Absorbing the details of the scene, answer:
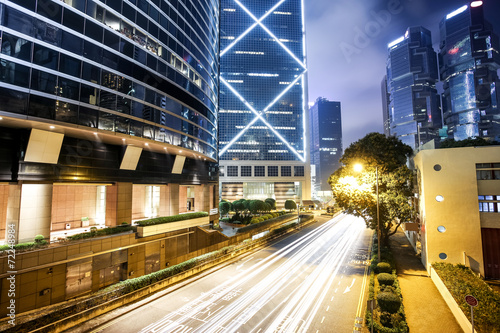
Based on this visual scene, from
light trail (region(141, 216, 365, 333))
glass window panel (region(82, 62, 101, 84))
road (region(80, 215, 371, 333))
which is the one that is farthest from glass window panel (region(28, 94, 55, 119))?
light trail (region(141, 216, 365, 333))

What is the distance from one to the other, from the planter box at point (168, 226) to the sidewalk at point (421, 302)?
70.4 feet

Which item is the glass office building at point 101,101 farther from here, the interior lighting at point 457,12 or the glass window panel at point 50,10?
the interior lighting at point 457,12

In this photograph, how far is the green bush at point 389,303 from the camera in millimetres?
12922

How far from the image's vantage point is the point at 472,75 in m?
140

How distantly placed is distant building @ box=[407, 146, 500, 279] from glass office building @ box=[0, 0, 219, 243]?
1075 inches

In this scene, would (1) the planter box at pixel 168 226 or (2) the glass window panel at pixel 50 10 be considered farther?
(1) the planter box at pixel 168 226

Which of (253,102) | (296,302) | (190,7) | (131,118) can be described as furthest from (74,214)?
(253,102)

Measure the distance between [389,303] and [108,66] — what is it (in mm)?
28295

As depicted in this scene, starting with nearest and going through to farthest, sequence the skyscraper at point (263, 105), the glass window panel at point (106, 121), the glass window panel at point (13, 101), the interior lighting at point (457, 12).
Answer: the glass window panel at point (13, 101) < the glass window panel at point (106, 121) < the skyscraper at point (263, 105) < the interior lighting at point (457, 12)

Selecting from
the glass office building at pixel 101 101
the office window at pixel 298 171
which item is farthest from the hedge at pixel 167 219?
the office window at pixel 298 171

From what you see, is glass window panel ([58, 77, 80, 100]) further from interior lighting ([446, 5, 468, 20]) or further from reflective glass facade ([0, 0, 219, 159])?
interior lighting ([446, 5, 468, 20])

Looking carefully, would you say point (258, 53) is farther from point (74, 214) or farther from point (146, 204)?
point (74, 214)

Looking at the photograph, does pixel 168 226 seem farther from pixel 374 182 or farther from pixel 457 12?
pixel 457 12

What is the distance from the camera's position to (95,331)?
496 inches
